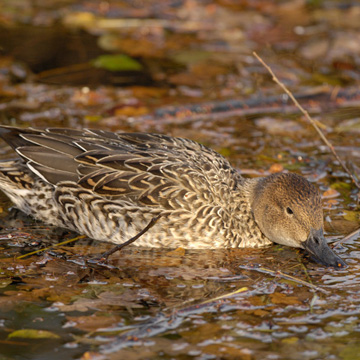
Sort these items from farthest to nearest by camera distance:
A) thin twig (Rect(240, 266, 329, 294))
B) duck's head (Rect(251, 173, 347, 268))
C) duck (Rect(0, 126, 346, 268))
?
duck (Rect(0, 126, 346, 268)) → duck's head (Rect(251, 173, 347, 268)) → thin twig (Rect(240, 266, 329, 294))

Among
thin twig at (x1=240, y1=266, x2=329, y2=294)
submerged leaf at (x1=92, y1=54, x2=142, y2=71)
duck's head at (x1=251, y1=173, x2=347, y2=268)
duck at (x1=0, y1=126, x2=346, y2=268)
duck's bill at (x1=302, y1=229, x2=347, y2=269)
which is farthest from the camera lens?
submerged leaf at (x1=92, y1=54, x2=142, y2=71)

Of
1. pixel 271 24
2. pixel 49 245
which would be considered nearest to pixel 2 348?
pixel 49 245

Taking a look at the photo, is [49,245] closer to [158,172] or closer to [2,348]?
[158,172]

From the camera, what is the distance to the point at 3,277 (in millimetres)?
5625

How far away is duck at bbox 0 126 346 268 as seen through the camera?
6.24m

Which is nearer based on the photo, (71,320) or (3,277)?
(71,320)

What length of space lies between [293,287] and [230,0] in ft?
32.6

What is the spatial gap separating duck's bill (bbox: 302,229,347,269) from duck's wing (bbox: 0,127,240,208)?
0.95 m

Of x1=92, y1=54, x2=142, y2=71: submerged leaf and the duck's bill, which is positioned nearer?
the duck's bill

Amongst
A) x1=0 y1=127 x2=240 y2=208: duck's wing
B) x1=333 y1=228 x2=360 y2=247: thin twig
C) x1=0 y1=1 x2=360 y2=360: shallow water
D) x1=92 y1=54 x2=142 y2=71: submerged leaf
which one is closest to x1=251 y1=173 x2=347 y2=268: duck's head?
x1=0 y1=1 x2=360 y2=360: shallow water

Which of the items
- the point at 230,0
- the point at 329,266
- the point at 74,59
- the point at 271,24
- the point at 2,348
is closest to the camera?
the point at 2,348

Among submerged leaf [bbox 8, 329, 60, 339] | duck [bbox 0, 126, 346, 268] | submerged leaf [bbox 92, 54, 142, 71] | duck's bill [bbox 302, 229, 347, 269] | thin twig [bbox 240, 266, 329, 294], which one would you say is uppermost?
submerged leaf [bbox 92, 54, 142, 71]

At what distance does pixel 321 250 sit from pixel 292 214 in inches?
18.3

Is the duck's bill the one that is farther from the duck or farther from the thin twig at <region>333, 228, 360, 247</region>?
the thin twig at <region>333, 228, 360, 247</region>
